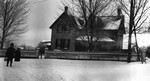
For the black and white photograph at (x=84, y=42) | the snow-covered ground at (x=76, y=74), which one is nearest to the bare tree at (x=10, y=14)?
the black and white photograph at (x=84, y=42)

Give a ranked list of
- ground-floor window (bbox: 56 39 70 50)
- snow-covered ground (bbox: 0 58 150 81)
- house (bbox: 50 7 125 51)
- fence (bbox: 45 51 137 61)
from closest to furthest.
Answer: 1. snow-covered ground (bbox: 0 58 150 81)
2. fence (bbox: 45 51 137 61)
3. house (bbox: 50 7 125 51)
4. ground-floor window (bbox: 56 39 70 50)

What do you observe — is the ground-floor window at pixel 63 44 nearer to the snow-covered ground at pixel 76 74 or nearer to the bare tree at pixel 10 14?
the bare tree at pixel 10 14

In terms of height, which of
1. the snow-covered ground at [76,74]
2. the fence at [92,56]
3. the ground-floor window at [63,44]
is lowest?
the snow-covered ground at [76,74]

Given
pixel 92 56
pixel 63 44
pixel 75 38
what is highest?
pixel 75 38

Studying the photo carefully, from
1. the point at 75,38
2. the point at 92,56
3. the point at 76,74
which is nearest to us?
the point at 76,74

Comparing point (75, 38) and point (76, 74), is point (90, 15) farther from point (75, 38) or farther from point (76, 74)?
point (76, 74)

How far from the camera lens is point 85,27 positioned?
28594mm

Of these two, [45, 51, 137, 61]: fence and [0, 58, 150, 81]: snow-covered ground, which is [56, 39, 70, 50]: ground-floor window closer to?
[45, 51, 137, 61]: fence

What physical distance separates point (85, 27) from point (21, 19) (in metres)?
12.3

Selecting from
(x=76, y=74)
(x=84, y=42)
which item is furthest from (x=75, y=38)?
(x=76, y=74)

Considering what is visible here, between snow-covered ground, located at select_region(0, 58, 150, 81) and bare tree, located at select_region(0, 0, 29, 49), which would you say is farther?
bare tree, located at select_region(0, 0, 29, 49)

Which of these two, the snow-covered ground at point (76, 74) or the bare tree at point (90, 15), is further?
the bare tree at point (90, 15)

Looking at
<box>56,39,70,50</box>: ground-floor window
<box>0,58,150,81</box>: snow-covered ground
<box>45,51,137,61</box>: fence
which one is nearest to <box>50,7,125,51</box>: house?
<box>56,39,70,50</box>: ground-floor window

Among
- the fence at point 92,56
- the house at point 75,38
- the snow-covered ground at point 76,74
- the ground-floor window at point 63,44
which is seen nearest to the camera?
the snow-covered ground at point 76,74
